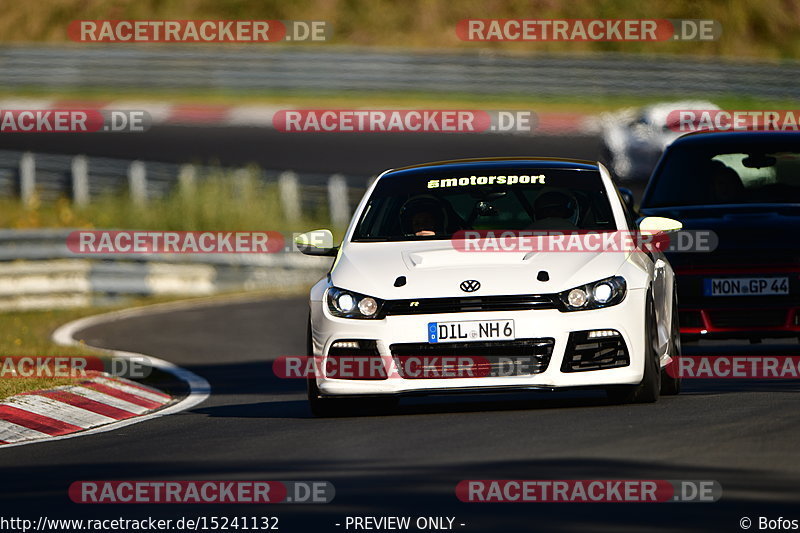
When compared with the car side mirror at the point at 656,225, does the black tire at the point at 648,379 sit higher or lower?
lower

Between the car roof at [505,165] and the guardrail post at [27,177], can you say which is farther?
the guardrail post at [27,177]

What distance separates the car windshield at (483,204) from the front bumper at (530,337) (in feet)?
3.10

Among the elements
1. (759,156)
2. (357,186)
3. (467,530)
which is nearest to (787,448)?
(467,530)

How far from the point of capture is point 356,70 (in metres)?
36.7

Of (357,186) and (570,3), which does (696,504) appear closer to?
(357,186)

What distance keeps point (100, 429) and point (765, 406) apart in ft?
12.4

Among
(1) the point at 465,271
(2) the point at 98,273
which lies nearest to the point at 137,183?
(2) the point at 98,273

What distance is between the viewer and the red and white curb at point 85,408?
32.1 feet
